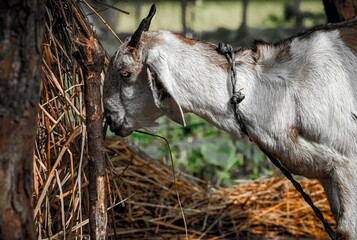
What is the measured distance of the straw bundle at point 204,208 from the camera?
18.3 feet

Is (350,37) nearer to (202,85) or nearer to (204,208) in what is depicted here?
(202,85)

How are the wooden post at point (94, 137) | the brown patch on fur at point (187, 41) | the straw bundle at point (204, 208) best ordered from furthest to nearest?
1. the straw bundle at point (204, 208)
2. the brown patch on fur at point (187, 41)
3. the wooden post at point (94, 137)

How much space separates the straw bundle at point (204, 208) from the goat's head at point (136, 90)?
144cm

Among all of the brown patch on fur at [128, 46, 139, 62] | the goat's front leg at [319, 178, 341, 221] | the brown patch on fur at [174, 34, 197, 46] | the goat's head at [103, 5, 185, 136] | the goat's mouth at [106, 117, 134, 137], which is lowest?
the goat's front leg at [319, 178, 341, 221]

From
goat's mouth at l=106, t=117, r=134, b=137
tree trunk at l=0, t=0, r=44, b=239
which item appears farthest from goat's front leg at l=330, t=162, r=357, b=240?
tree trunk at l=0, t=0, r=44, b=239

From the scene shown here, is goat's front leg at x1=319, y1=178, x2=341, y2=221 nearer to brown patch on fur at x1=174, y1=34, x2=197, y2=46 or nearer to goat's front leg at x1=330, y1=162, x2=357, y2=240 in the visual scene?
goat's front leg at x1=330, y1=162, x2=357, y2=240

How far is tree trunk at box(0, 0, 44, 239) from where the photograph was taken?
270cm

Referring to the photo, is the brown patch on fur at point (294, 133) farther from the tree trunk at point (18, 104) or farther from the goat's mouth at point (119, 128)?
the tree trunk at point (18, 104)

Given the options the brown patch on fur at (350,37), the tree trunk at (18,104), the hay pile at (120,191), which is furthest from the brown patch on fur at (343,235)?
the tree trunk at (18,104)

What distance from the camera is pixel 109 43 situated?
40.8 ft

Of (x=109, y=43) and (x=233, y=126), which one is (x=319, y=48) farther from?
(x=109, y=43)

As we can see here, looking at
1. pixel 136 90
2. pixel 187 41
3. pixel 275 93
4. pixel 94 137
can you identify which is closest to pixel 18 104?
pixel 94 137

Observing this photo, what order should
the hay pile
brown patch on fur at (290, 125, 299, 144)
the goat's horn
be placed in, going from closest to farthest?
the goat's horn → brown patch on fur at (290, 125, 299, 144) → the hay pile

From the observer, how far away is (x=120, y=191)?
17.1 ft
